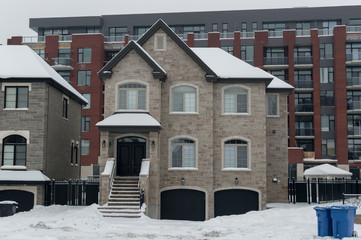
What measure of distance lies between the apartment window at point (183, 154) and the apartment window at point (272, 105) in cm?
653

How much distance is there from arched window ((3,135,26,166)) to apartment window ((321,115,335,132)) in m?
40.2

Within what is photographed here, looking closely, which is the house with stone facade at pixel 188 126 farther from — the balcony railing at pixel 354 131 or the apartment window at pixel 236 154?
the balcony railing at pixel 354 131

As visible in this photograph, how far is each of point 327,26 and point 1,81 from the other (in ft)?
159

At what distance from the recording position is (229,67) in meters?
30.0

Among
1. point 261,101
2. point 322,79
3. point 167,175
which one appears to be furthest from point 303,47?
point 167,175

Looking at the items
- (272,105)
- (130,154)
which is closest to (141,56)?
(130,154)

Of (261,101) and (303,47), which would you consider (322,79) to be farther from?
(261,101)

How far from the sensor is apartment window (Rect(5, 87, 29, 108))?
28531mm

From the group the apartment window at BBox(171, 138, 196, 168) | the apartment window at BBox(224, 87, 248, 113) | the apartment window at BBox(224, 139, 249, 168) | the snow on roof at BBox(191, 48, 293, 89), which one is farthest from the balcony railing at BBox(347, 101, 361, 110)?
the apartment window at BBox(171, 138, 196, 168)

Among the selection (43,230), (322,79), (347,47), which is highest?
(347,47)

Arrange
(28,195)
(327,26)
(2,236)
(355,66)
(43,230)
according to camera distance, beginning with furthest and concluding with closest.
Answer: (327,26)
(355,66)
(28,195)
(43,230)
(2,236)

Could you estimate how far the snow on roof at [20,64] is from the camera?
2839 cm

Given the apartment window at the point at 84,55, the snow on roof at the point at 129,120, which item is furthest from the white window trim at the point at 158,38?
the apartment window at the point at 84,55

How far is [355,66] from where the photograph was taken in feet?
192
